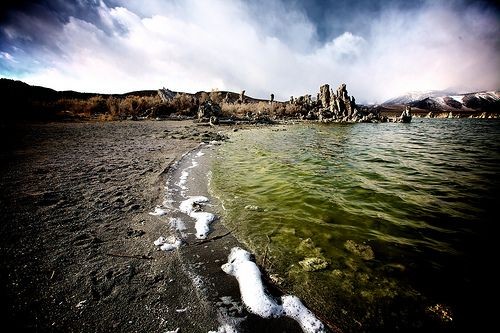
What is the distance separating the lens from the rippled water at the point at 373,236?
8.52 ft

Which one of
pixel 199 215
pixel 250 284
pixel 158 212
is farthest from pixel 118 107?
pixel 250 284

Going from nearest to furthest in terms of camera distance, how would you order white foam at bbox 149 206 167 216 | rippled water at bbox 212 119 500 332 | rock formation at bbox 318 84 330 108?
rippled water at bbox 212 119 500 332, white foam at bbox 149 206 167 216, rock formation at bbox 318 84 330 108

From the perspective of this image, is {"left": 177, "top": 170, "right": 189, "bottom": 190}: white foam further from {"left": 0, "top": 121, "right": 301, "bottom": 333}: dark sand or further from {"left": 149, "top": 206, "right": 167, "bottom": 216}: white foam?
{"left": 149, "top": 206, "right": 167, "bottom": 216}: white foam

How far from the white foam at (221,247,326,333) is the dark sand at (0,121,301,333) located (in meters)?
0.10

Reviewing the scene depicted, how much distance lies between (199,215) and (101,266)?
2014mm

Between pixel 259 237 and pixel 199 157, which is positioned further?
pixel 199 157

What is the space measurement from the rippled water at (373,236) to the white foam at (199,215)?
0.41 m

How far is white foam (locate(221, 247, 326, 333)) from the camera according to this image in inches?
92.4

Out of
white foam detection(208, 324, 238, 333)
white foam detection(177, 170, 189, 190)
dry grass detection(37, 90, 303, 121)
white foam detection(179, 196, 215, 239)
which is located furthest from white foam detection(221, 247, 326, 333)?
dry grass detection(37, 90, 303, 121)

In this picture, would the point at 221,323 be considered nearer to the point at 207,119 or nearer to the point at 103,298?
the point at 103,298

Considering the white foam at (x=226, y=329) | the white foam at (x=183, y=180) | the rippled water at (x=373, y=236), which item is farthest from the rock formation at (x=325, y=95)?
the white foam at (x=226, y=329)

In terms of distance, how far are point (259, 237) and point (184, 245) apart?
4.29 feet

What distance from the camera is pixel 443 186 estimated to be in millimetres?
6738

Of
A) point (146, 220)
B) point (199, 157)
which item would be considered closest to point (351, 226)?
point (146, 220)
